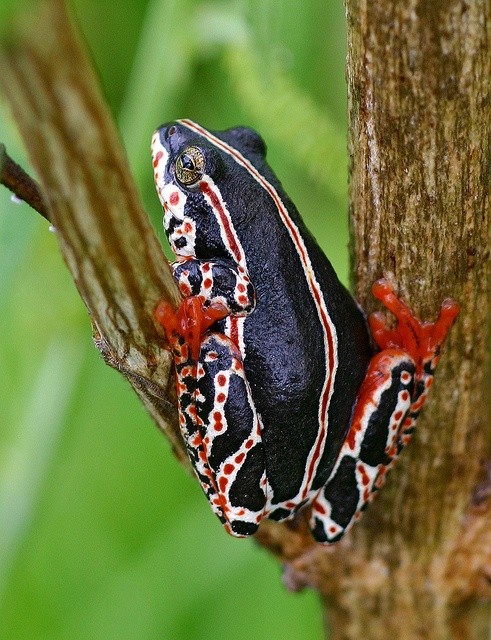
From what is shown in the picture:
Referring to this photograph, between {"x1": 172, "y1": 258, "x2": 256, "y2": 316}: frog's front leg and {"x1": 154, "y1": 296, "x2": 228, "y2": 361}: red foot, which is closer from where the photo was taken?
{"x1": 154, "y1": 296, "x2": 228, "y2": 361}: red foot

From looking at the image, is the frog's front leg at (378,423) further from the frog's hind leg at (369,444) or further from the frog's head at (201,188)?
the frog's head at (201,188)

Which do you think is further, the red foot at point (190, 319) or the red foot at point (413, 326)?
the red foot at point (413, 326)

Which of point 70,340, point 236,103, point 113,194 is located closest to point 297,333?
point 113,194

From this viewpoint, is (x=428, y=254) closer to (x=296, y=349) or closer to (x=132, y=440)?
(x=296, y=349)

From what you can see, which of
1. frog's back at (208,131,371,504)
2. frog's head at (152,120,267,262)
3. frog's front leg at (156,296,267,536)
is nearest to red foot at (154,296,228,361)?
frog's front leg at (156,296,267,536)

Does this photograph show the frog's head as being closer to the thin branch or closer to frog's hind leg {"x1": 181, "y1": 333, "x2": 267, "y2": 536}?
frog's hind leg {"x1": 181, "y1": 333, "x2": 267, "y2": 536}

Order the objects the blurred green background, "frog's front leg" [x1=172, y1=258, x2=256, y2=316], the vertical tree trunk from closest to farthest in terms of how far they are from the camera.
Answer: the vertical tree trunk
"frog's front leg" [x1=172, y1=258, x2=256, y2=316]
the blurred green background

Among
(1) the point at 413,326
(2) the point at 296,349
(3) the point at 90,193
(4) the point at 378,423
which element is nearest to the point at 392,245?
(1) the point at 413,326

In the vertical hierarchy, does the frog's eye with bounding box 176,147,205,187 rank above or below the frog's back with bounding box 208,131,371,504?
above

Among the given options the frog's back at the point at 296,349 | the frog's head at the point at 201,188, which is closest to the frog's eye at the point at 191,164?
the frog's head at the point at 201,188
